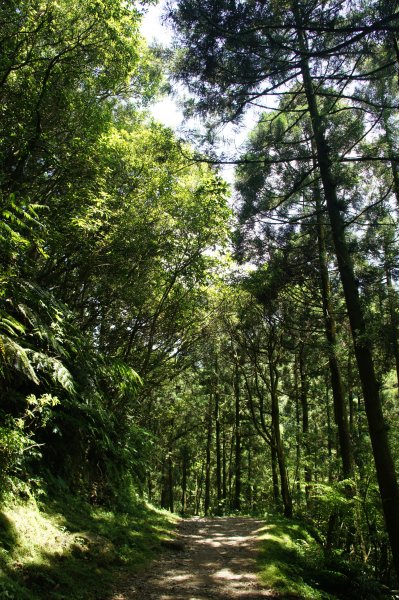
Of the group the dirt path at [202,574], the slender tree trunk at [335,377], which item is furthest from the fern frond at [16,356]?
the slender tree trunk at [335,377]

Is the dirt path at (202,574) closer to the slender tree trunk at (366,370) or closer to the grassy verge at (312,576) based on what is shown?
the grassy verge at (312,576)

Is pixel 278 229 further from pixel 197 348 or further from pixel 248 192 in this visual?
pixel 197 348

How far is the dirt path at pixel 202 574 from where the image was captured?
18.7 feet

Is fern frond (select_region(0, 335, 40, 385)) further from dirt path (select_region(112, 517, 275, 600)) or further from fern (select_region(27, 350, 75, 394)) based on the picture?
dirt path (select_region(112, 517, 275, 600))

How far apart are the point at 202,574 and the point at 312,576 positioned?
6.65ft

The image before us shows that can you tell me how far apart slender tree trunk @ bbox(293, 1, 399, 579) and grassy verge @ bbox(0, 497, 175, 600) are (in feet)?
14.1

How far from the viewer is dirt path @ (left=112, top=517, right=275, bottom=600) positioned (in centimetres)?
569

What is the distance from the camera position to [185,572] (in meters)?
6.96

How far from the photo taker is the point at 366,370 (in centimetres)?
731

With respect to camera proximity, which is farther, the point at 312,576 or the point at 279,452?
the point at 279,452

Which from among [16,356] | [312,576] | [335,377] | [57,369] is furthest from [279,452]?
[16,356]

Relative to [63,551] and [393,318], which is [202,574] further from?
[393,318]

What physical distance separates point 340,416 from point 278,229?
5437 mm

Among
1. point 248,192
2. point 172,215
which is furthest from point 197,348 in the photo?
point 248,192
